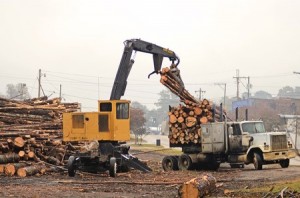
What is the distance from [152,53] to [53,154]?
7267 millimetres

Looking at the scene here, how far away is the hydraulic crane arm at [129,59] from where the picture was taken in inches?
891

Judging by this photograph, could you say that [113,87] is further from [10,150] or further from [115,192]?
[115,192]

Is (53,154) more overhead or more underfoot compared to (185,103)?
more underfoot

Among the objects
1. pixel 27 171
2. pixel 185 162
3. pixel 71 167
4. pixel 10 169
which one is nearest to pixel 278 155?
pixel 185 162

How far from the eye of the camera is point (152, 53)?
24906 mm

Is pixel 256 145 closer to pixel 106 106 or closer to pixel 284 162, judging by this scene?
pixel 284 162

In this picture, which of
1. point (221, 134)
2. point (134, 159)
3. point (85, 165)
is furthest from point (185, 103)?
point (85, 165)

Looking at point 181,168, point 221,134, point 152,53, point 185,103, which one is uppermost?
point 152,53

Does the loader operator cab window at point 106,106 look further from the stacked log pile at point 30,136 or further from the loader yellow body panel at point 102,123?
the stacked log pile at point 30,136

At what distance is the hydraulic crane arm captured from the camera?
22641 mm

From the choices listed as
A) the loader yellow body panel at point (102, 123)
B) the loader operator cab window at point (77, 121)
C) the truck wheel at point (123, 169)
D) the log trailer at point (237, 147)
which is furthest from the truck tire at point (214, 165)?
the loader operator cab window at point (77, 121)

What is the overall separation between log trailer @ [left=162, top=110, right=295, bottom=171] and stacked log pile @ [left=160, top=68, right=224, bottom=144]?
591 mm

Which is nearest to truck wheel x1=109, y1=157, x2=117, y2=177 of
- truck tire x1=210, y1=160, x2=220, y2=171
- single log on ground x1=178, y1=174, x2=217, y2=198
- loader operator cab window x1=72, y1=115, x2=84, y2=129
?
loader operator cab window x1=72, y1=115, x2=84, y2=129

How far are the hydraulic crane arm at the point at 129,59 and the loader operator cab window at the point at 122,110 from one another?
4.94 feet
